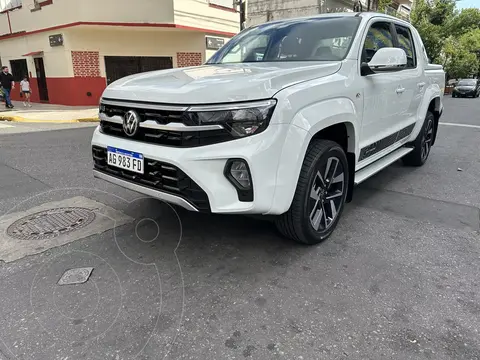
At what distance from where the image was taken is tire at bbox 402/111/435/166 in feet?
17.7

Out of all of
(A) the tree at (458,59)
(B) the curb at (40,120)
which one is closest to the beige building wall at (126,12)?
(B) the curb at (40,120)

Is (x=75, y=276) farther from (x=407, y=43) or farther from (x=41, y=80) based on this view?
(x=41, y=80)

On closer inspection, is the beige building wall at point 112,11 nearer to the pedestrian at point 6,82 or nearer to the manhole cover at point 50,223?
the pedestrian at point 6,82

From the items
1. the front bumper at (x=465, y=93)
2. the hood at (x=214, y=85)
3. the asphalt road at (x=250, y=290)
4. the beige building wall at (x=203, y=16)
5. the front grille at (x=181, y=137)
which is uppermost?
the beige building wall at (x=203, y=16)

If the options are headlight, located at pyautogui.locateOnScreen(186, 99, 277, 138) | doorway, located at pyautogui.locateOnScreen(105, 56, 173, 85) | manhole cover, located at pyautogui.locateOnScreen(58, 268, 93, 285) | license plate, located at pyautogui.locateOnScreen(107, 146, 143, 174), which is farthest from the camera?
doorway, located at pyautogui.locateOnScreen(105, 56, 173, 85)

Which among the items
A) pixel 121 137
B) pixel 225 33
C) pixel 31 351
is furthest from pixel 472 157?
pixel 225 33

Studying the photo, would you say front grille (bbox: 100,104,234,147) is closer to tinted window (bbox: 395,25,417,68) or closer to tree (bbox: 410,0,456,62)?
tinted window (bbox: 395,25,417,68)

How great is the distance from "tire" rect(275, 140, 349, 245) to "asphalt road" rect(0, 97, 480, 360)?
0.16m

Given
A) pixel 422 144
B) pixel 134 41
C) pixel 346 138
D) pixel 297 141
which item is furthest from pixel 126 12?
pixel 297 141

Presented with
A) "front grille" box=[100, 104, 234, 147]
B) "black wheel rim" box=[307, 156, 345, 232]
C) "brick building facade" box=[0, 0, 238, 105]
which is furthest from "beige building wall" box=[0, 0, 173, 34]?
"black wheel rim" box=[307, 156, 345, 232]

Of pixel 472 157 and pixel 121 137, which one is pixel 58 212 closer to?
pixel 121 137

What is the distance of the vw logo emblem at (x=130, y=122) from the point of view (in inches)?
109

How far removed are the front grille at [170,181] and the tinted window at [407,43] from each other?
11.2ft

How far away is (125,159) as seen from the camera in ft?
9.39
